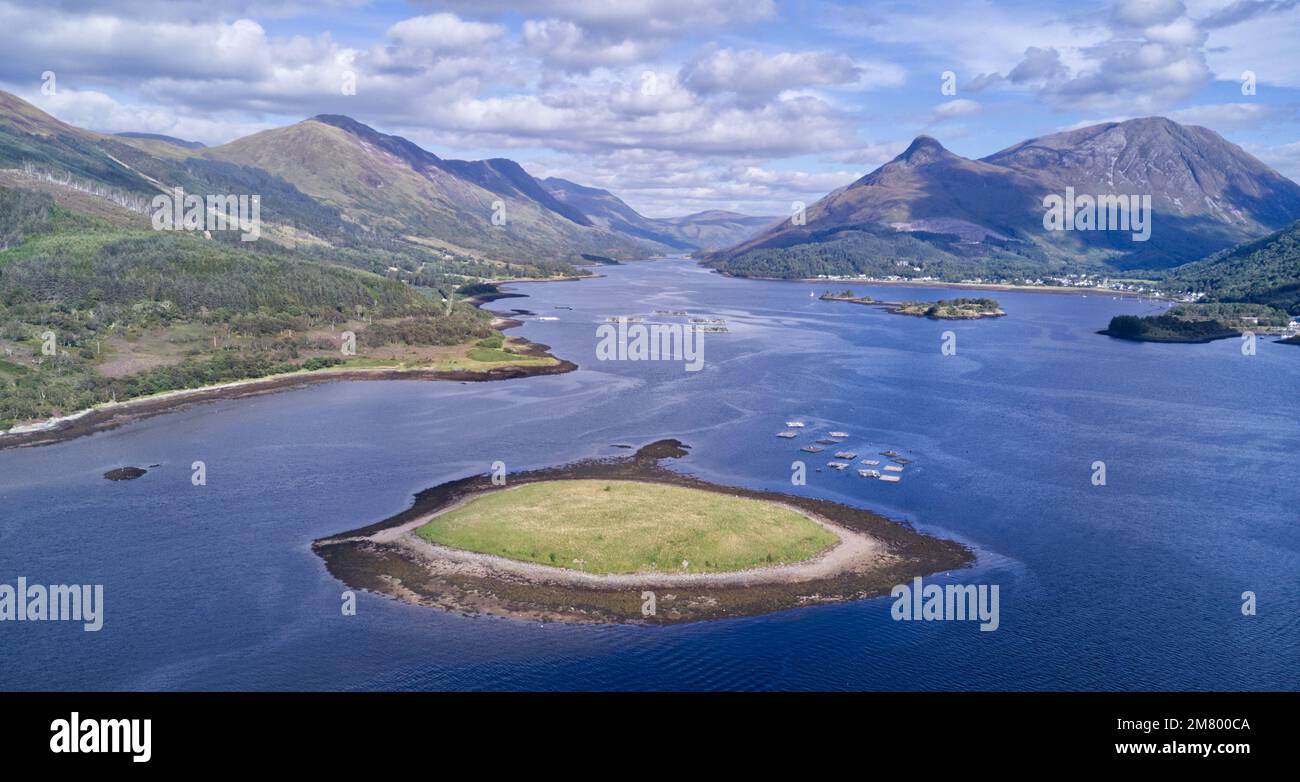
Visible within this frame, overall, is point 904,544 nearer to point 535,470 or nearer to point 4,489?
point 535,470

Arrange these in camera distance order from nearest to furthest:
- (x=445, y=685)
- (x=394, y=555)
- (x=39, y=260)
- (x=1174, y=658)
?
(x=445, y=685) < (x=1174, y=658) < (x=394, y=555) < (x=39, y=260)

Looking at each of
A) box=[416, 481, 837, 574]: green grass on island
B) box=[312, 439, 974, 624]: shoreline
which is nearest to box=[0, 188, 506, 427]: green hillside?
box=[312, 439, 974, 624]: shoreline

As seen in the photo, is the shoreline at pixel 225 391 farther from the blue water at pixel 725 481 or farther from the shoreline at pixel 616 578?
the shoreline at pixel 616 578

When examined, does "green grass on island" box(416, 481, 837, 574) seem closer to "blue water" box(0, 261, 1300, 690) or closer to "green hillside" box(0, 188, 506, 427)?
"blue water" box(0, 261, 1300, 690)

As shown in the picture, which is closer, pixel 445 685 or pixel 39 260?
pixel 445 685

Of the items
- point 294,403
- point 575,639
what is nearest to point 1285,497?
point 575,639

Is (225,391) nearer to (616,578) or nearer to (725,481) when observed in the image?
(725,481)

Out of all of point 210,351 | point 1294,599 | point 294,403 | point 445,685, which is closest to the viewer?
point 445,685
